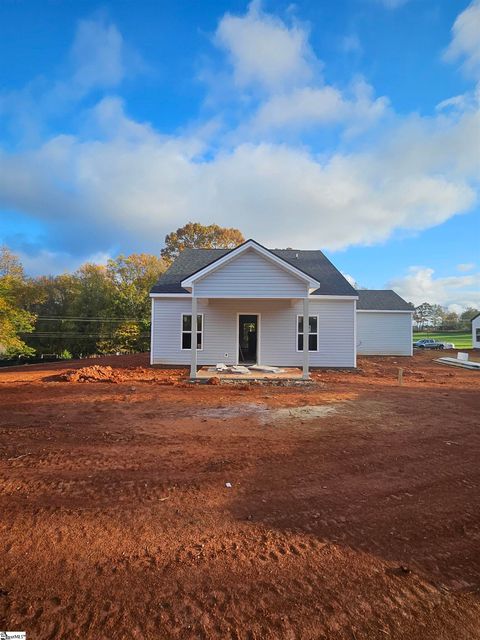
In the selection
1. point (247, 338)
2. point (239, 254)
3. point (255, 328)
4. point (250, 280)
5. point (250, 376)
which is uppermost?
point (239, 254)

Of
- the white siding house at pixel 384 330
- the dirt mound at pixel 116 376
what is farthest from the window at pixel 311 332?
the white siding house at pixel 384 330

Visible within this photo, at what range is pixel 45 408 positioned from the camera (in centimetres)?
806

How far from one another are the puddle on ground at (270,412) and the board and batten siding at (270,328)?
6858 millimetres

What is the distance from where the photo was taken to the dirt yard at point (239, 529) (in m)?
2.18

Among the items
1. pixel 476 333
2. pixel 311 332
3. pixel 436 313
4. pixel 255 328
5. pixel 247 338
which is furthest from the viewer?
pixel 436 313

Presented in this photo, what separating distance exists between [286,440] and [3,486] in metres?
3.91

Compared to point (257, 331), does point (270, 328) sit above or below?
above

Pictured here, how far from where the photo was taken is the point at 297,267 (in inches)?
567

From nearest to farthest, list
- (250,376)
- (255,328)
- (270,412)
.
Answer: (270,412) → (250,376) → (255,328)

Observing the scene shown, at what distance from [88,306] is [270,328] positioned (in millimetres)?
21159

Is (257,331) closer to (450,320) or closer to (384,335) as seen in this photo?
(384,335)

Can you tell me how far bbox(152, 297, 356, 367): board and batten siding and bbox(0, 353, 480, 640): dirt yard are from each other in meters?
8.62

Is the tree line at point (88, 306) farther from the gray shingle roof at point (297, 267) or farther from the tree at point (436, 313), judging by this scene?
the tree at point (436, 313)

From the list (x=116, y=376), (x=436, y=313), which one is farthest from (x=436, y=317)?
(x=116, y=376)
